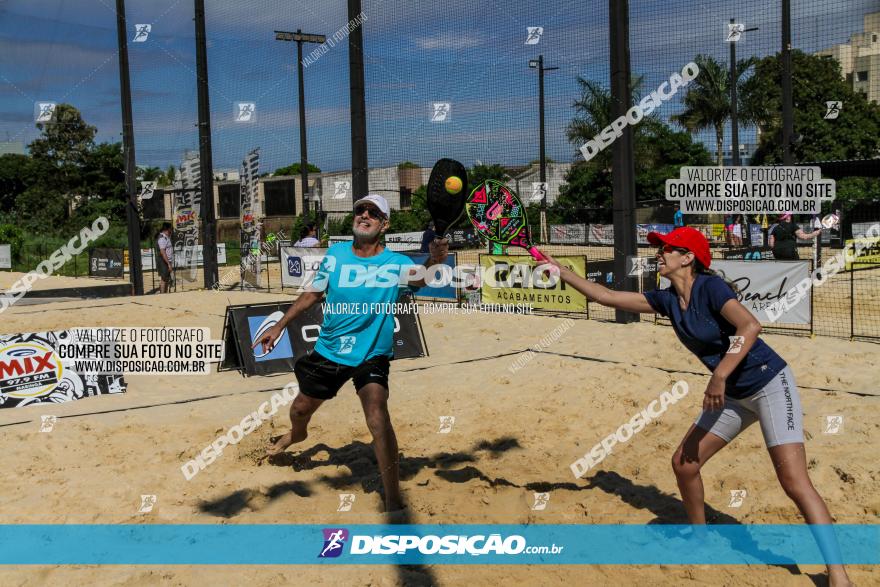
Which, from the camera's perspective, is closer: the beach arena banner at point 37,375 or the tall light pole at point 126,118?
the beach arena banner at point 37,375

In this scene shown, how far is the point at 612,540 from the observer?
4.39 meters

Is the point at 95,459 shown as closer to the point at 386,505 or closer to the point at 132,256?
the point at 386,505

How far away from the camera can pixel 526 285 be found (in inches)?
530

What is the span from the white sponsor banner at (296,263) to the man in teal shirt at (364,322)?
1317cm

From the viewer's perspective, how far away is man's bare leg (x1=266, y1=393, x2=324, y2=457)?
5148mm

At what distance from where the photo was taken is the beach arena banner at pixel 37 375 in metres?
7.60

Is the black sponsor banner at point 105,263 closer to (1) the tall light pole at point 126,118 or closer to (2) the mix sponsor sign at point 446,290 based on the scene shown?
(1) the tall light pole at point 126,118

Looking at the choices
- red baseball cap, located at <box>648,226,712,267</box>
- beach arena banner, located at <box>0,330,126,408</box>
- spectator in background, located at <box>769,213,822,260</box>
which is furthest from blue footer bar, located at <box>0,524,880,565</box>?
spectator in background, located at <box>769,213,822,260</box>

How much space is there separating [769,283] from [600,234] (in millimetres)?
21794

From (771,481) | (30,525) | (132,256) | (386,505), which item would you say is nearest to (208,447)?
(30,525)

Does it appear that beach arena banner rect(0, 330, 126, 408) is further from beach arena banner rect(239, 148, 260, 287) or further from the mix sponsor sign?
beach arena banner rect(239, 148, 260, 287)

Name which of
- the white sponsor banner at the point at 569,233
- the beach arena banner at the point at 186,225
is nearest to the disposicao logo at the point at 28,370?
the beach arena banner at the point at 186,225

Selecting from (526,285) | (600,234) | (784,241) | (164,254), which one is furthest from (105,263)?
(784,241)

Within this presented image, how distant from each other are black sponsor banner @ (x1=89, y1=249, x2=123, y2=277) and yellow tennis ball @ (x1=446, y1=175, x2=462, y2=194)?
82.7 feet
